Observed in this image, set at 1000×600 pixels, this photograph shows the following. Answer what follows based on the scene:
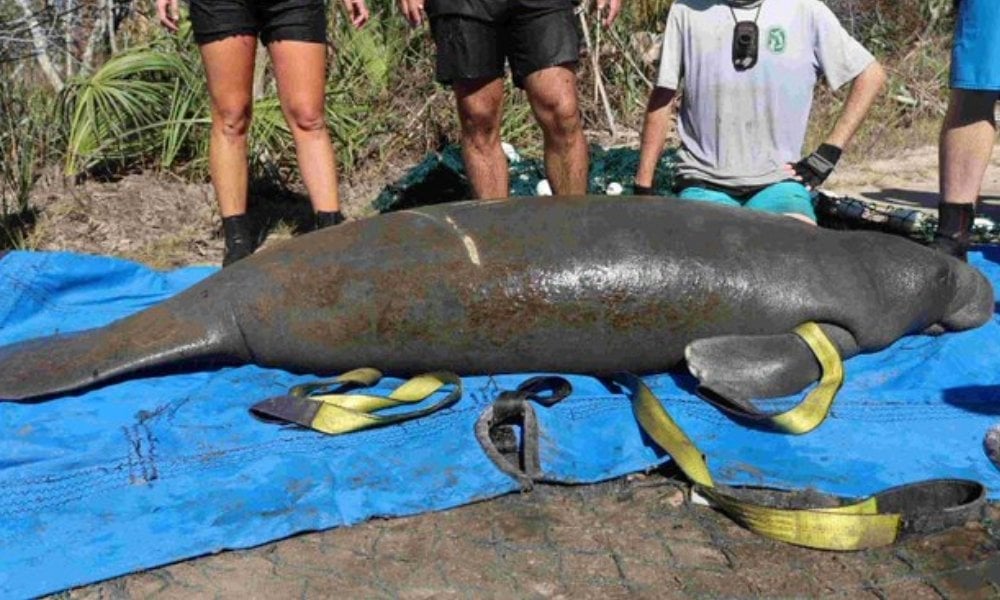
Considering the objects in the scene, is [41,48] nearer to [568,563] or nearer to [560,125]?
[560,125]

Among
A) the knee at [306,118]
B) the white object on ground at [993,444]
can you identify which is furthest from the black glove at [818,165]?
the knee at [306,118]

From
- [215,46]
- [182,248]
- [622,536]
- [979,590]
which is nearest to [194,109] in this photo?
[182,248]

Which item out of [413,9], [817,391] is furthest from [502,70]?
[817,391]

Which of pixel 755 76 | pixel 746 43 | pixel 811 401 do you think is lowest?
pixel 811 401

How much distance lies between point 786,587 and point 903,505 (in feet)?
1.70

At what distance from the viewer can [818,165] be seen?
475cm

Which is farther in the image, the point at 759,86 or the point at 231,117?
the point at 231,117

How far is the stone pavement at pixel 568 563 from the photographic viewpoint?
273 cm

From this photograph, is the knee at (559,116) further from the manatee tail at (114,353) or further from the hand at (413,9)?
the manatee tail at (114,353)

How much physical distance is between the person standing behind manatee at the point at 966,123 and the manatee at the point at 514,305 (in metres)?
1.11

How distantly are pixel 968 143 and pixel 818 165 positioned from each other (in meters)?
0.71

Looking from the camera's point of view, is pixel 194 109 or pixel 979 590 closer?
pixel 979 590

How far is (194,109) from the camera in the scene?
7.20 meters

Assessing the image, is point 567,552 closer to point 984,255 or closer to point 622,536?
point 622,536
